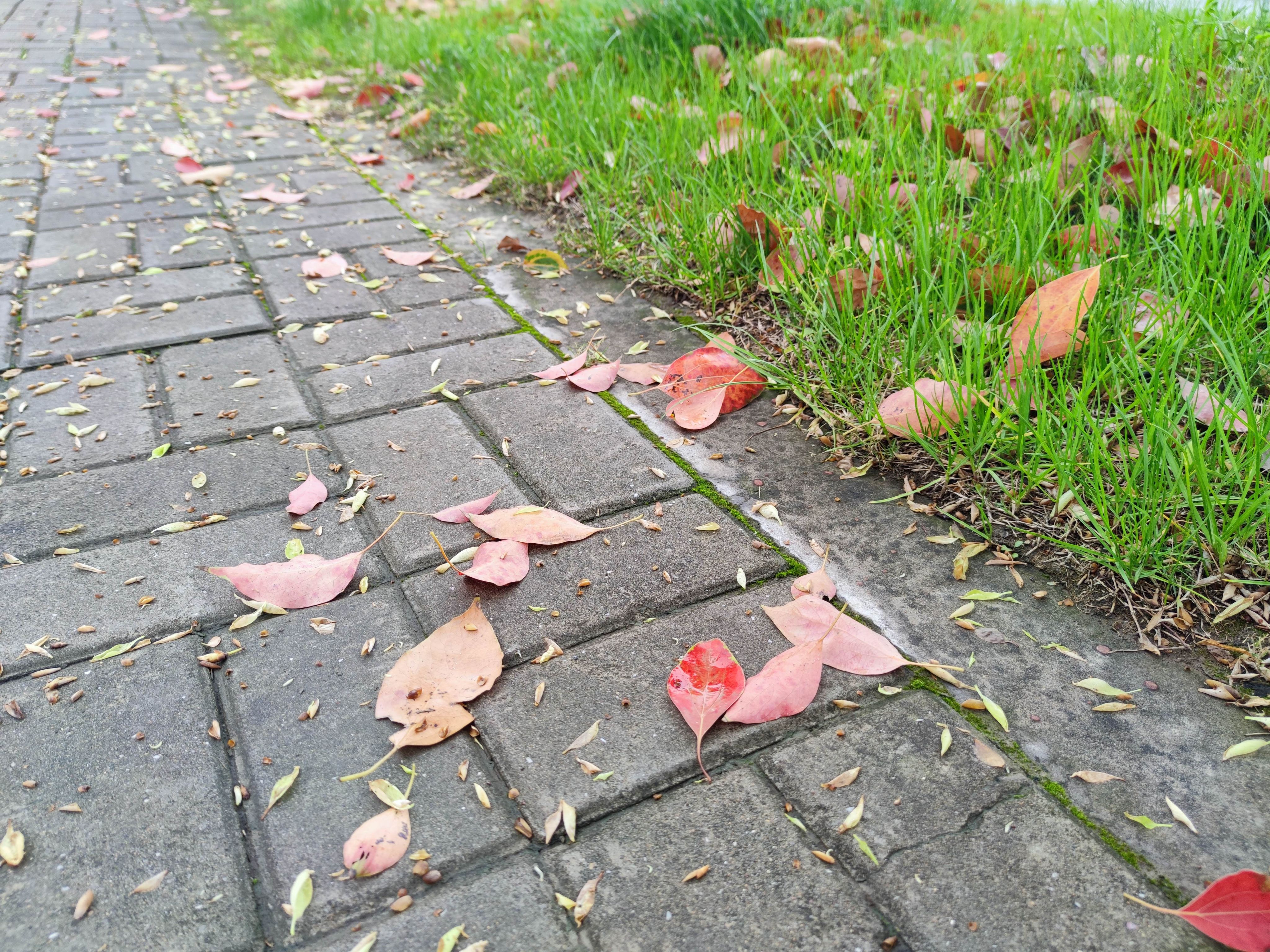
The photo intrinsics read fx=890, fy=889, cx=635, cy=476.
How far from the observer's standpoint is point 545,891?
1.00 m

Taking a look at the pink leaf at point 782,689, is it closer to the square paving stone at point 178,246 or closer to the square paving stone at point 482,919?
the square paving stone at point 482,919

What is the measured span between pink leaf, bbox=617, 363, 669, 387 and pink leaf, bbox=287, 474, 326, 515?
718 millimetres

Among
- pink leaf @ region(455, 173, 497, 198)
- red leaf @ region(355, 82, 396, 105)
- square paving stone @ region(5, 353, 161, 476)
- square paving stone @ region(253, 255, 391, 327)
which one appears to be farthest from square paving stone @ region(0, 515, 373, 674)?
red leaf @ region(355, 82, 396, 105)

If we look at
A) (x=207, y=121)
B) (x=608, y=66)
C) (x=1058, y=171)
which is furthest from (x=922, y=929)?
(x=207, y=121)

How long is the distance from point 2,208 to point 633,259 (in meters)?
2.35

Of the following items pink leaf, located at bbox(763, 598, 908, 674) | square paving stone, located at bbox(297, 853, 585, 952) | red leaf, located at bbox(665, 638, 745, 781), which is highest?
pink leaf, located at bbox(763, 598, 908, 674)

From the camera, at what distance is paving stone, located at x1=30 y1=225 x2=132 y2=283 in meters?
2.64

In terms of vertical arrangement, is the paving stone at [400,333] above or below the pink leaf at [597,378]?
below

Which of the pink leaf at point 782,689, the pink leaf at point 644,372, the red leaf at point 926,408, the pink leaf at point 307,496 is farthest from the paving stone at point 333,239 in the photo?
the pink leaf at point 782,689

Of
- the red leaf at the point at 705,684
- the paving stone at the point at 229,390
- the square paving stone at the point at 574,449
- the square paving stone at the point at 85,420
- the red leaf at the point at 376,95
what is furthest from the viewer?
the red leaf at the point at 376,95

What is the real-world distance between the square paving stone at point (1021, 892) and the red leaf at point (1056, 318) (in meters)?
0.85

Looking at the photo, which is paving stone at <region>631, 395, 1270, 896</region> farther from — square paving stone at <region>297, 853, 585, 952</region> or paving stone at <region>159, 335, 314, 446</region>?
paving stone at <region>159, 335, 314, 446</region>

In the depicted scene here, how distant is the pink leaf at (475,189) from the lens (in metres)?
3.25

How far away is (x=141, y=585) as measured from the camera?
1.46 meters
